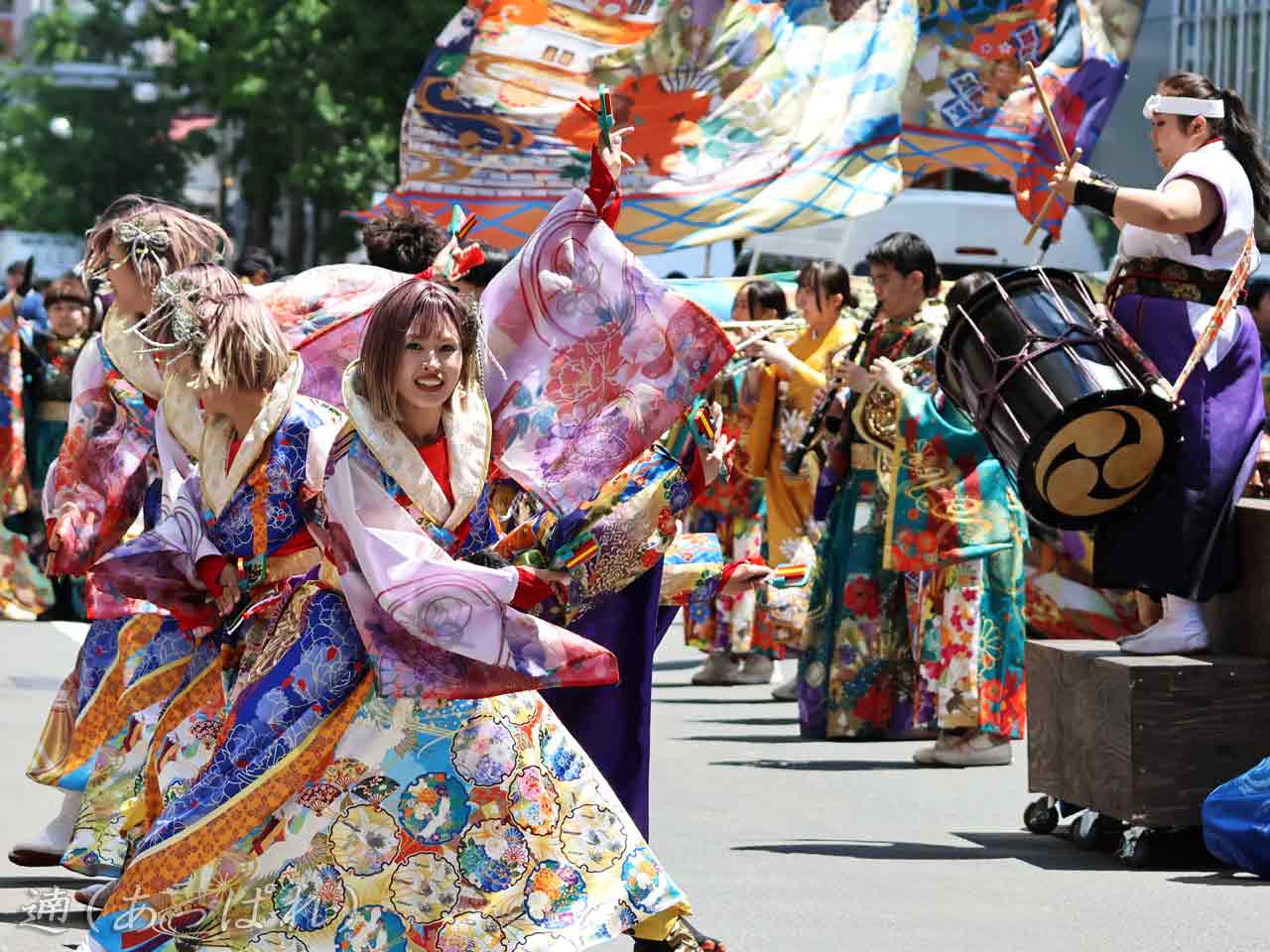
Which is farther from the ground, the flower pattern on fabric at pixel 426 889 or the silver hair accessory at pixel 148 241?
the silver hair accessory at pixel 148 241

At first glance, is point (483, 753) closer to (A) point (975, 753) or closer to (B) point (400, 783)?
(B) point (400, 783)

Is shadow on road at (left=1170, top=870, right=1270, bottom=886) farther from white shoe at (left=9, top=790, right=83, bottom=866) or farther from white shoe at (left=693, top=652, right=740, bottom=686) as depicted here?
white shoe at (left=693, top=652, right=740, bottom=686)

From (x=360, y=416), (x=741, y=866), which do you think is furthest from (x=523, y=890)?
(x=741, y=866)

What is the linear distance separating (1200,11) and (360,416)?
21257 mm

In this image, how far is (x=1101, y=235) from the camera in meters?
25.4

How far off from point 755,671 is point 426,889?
742 centimetres

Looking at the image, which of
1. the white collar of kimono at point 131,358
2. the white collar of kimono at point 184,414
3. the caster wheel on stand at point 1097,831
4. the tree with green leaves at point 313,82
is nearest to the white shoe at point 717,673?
the caster wheel on stand at point 1097,831

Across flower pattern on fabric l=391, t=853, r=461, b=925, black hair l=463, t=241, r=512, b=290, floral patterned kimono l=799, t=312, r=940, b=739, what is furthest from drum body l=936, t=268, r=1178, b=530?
floral patterned kimono l=799, t=312, r=940, b=739

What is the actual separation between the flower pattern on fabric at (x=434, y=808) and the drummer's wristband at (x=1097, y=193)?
9.26 feet

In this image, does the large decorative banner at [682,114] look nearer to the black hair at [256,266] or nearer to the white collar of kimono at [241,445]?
the black hair at [256,266]

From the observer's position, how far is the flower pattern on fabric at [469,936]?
5.20 m

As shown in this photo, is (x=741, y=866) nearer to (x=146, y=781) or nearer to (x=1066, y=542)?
(x=146, y=781)

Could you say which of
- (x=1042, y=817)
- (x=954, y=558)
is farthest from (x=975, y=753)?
(x=1042, y=817)

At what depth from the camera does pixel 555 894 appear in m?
5.25
